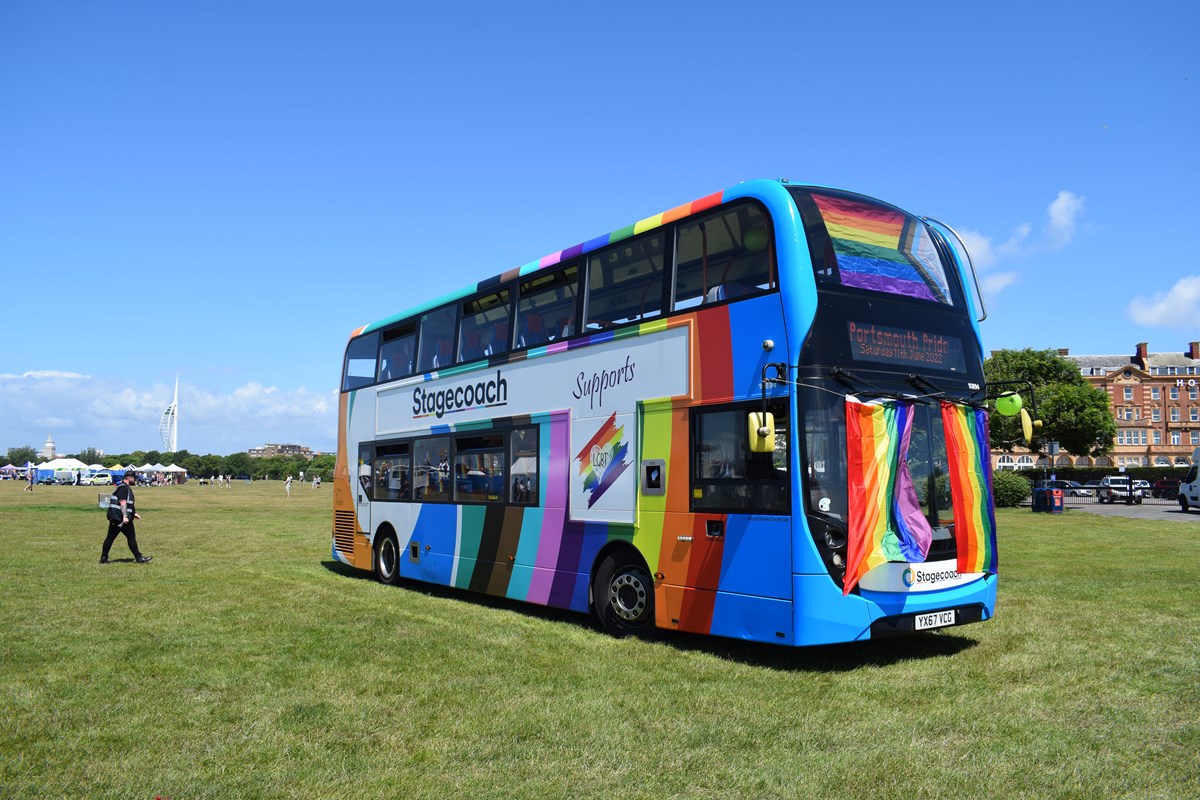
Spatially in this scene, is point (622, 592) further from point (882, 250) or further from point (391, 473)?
point (391, 473)

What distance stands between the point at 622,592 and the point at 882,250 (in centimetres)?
444

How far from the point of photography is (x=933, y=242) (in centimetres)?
962

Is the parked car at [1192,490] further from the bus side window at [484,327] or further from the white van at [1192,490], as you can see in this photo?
the bus side window at [484,327]

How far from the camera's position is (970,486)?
9102mm

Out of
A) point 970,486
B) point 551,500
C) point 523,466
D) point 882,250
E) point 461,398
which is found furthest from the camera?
point 461,398

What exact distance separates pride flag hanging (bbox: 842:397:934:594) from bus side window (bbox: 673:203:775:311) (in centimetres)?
152

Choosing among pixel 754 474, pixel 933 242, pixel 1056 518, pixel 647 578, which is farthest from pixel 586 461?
pixel 1056 518

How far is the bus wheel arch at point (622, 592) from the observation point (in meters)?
9.75

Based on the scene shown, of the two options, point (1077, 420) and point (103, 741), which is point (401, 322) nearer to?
point (103, 741)

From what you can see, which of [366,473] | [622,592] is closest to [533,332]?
[622,592]

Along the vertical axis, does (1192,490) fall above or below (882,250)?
below

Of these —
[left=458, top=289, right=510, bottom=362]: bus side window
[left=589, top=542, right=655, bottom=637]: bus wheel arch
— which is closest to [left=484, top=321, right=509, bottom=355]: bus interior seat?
[left=458, top=289, right=510, bottom=362]: bus side window

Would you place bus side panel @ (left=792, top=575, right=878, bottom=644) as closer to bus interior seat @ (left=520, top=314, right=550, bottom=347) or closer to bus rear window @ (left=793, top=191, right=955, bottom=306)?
bus rear window @ (left=793, top=191, right=955, bottom=306)

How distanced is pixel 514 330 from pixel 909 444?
550cm
